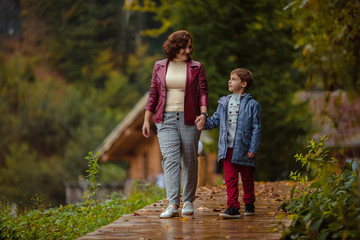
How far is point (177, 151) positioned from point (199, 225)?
1.04 m

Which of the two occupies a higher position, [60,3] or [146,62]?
[60,3]

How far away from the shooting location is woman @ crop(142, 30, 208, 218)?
7.22 m

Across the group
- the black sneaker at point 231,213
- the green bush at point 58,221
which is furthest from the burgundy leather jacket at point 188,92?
the green bush at point 58,221

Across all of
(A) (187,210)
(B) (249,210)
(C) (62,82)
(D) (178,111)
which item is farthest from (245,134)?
(C) (62,82)

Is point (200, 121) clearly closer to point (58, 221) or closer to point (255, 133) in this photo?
point (255, 133)

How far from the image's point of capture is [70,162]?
4466cm

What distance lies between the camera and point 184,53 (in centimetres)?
730

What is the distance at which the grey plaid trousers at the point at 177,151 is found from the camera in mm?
7227

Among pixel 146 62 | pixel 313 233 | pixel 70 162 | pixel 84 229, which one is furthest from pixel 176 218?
pixel 146 62

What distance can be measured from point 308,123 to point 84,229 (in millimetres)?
13015

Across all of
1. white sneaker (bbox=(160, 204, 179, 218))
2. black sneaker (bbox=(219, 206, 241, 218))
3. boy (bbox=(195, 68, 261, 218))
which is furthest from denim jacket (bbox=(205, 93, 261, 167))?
white sneaker (bbox=(160, 204, 179, 218))

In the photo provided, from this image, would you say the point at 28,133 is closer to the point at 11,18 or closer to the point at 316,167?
the point at 11,18

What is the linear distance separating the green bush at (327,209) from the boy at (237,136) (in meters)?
0.56

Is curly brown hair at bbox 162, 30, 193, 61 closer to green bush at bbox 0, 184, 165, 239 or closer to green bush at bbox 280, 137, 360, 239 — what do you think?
green bush at bbox 280, 137, 360, 239
